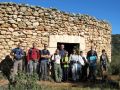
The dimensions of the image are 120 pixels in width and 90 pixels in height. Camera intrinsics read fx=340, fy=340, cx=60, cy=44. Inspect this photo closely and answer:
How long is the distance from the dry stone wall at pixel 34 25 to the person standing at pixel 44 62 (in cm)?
102

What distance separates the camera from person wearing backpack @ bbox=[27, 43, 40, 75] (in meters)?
13.2

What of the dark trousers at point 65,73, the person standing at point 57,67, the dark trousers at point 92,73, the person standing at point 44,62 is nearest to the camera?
the person standing at point 44,62

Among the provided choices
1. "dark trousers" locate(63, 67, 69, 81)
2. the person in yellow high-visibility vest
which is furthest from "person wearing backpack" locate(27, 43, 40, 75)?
"dark trousers" locate(63, 67, 69, 81)

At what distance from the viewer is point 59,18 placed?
1478 centimetres

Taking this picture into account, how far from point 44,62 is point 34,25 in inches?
69.2

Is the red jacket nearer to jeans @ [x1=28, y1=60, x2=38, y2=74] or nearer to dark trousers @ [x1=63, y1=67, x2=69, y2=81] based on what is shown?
jeans @ [x1=28, y1=60, x2=38, y2=74]

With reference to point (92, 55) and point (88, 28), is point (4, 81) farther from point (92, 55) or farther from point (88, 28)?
point (88, 28)

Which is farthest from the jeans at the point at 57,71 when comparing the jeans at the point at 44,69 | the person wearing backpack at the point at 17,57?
the person wearing backpack at the point at 17,57

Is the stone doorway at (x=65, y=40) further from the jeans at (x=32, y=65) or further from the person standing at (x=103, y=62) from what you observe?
the person standing at (x=103, y=62)

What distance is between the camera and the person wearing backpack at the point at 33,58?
13189 mm

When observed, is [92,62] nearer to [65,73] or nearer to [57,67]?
[65,73]

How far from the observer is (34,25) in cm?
1418

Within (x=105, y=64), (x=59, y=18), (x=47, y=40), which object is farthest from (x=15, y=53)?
(x=105, y=64)

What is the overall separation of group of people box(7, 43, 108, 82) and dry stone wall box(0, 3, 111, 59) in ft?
1.95
